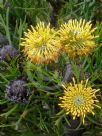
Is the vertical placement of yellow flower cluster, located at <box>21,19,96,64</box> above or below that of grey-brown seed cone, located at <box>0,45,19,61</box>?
below

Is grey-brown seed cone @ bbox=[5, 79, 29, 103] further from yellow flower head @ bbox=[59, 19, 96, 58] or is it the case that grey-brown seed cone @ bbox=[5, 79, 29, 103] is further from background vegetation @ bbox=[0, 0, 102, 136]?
yellow flower head @ bbox=[59, 19, 96, 58]

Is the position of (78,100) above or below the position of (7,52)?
below

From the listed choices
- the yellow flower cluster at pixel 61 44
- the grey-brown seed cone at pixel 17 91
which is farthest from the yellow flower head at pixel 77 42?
the grey-brown seed cone at pixel 17 91

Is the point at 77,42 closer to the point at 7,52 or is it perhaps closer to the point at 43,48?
the point at 43,48

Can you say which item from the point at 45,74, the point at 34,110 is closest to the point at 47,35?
the point at 45,74

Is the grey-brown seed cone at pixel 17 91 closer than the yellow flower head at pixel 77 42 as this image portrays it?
No

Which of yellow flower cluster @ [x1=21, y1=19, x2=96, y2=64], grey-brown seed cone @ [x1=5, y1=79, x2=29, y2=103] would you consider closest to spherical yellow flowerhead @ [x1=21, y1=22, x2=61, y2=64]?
yellow flower cluster @ [x1=21, y1=19, x2=96, y2=64]

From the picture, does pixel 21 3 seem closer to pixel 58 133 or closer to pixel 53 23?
pixel 53 23

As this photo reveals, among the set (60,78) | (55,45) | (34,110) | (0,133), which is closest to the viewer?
(55,45)

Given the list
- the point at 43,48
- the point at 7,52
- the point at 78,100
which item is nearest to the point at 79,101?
the point at 78,100

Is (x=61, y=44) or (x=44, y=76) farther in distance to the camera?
(x=44, y=76)

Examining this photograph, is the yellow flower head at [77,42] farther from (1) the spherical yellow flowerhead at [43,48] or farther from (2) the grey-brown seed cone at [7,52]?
(2) the grey-brown seed cone at [7,52]
